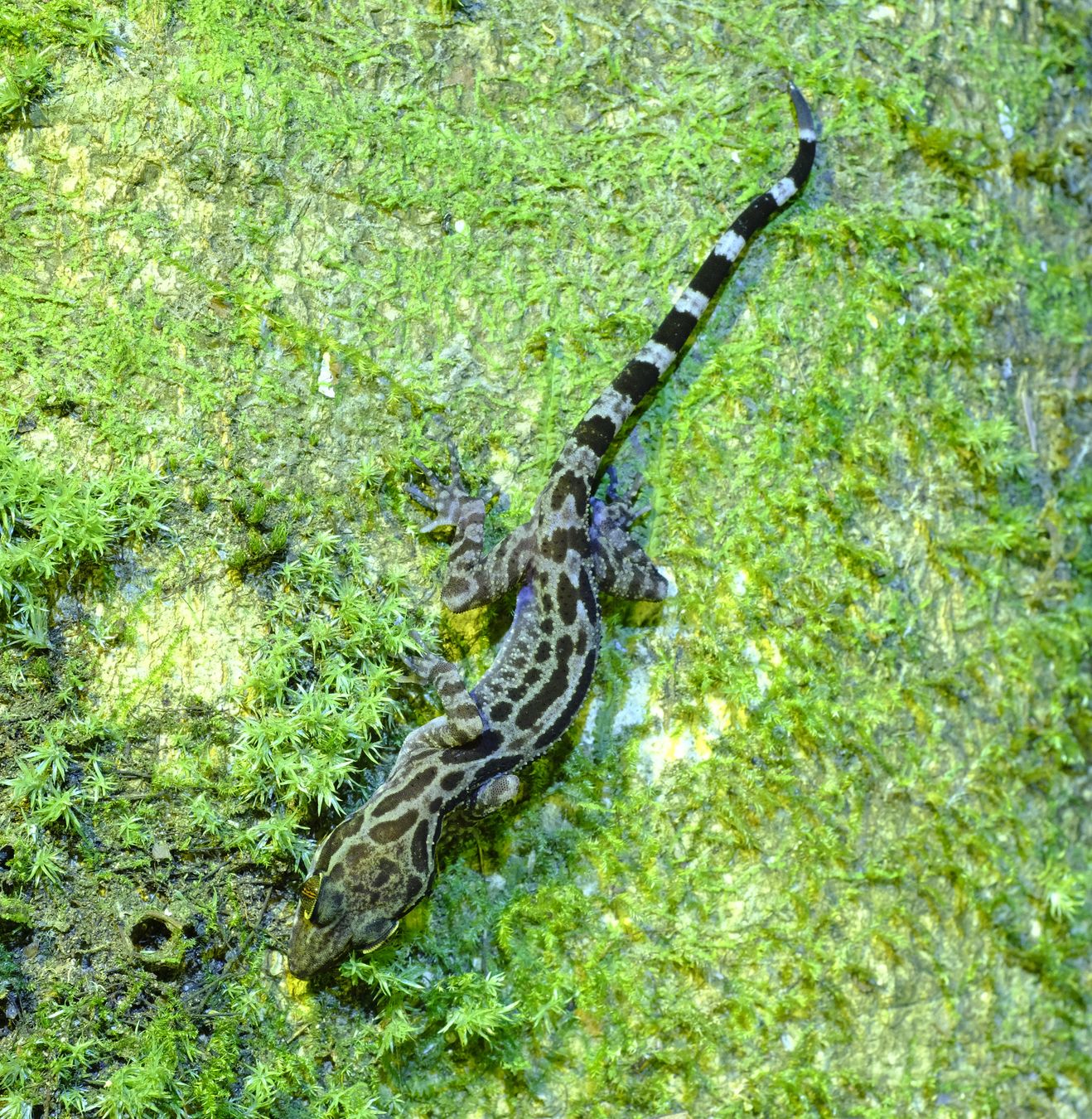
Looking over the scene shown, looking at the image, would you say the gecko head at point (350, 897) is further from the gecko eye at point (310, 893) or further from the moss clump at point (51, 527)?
the moss clump at point (51, 527)

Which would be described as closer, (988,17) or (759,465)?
(759,465)

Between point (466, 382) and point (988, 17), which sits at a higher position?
point (988, 17)

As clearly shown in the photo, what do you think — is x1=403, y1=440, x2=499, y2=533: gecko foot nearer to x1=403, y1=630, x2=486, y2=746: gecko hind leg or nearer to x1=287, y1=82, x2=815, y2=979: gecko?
x1=287, y1=82, x2=815, y2=979: gecko

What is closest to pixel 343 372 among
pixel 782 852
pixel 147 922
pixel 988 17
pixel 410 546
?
pixel 410 546

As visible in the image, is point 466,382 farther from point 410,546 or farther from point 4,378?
point 4,378

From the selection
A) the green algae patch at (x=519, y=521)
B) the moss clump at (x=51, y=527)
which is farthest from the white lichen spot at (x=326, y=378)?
the moss clump at (x=51, y=527)

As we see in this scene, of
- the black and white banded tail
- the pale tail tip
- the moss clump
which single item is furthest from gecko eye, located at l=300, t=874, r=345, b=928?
the pale tail tip

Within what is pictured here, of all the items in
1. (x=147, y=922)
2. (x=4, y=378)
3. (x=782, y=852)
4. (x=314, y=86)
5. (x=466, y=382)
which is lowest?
(x=147, y=922)

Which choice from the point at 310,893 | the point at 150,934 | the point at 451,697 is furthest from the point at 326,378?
the point at 150,934
